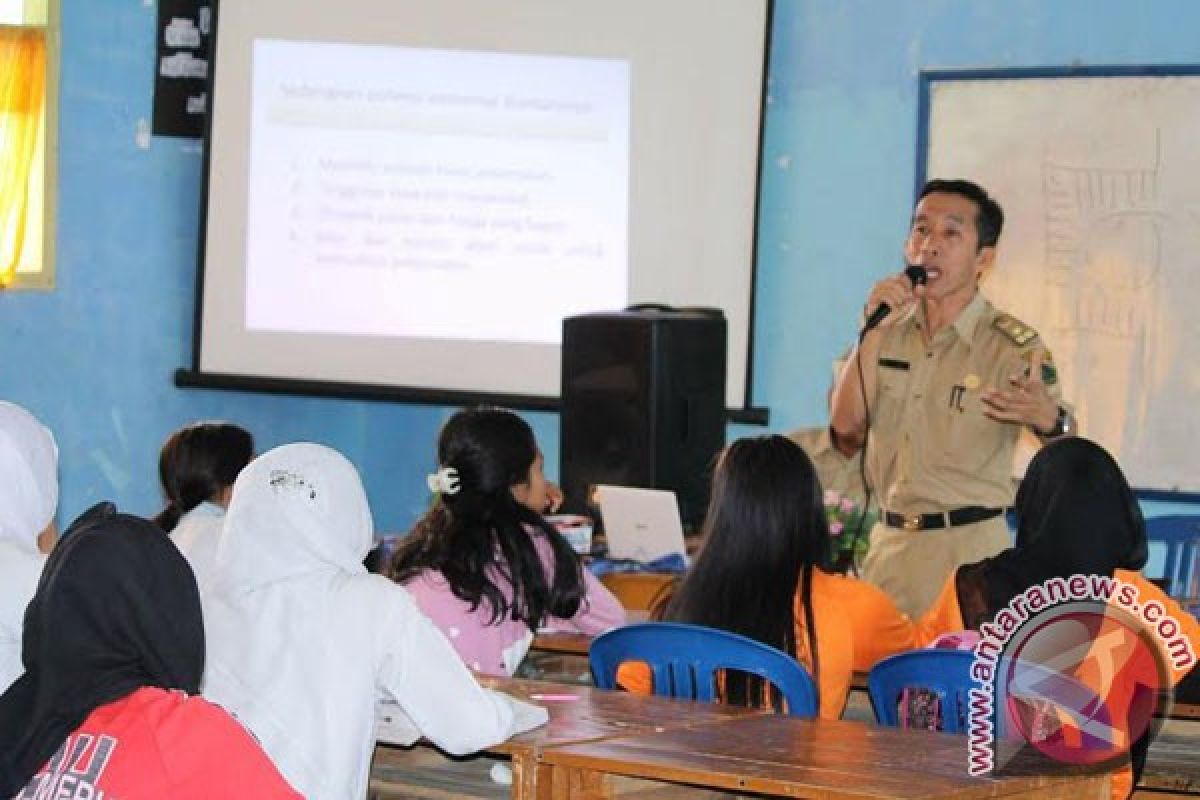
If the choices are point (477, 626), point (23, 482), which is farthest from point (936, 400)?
point (23, 482)

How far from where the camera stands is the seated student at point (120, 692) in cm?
201

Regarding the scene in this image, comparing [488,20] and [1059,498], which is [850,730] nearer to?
[1059,498]

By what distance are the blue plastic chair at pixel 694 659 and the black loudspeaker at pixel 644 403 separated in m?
1.73

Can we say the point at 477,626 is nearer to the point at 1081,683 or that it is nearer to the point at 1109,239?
the point at 1081,683

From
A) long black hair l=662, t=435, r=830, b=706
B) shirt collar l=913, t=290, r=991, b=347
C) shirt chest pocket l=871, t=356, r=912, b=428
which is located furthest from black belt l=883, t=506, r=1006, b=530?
long black hair l=662, t=435, r=830, b=706

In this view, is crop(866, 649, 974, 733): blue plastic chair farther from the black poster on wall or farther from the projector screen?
the black poster on wall

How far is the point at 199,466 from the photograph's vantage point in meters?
4.55

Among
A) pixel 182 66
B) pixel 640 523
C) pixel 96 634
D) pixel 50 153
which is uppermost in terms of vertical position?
pixel 182 66

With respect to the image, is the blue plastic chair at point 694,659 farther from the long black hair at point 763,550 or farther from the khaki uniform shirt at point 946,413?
the khaki uniform shirt at point 946,413

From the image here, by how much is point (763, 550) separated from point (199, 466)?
5.04 feet

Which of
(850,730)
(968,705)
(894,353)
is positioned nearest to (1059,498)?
(968,705)

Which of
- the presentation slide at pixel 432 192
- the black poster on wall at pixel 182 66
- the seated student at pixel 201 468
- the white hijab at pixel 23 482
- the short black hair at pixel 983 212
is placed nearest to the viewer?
the white hijab at pixel 23 482

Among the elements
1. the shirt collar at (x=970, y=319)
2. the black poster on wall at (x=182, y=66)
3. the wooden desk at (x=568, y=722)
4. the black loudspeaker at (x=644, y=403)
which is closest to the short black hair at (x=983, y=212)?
the shirt collar at (x=970, y=319)

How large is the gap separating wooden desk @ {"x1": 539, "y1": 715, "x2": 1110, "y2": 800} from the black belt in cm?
194
